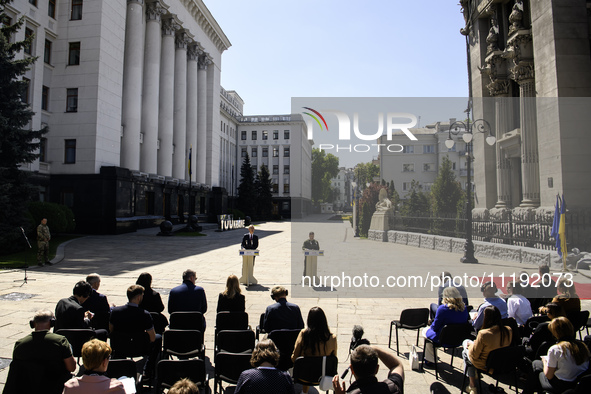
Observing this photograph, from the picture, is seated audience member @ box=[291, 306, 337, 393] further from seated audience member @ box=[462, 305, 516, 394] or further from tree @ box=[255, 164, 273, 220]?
tree @ box=[255, 164, 273, 220]

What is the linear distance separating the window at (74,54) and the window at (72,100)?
2234 mm

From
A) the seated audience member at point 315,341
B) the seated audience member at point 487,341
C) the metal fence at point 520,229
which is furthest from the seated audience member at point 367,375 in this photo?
the metal fence at point 520,229

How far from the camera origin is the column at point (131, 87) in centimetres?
3528

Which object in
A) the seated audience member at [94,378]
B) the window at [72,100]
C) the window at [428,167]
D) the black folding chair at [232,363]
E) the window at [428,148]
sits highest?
the window at [72,100]

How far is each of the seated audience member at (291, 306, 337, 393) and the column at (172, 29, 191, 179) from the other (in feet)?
142

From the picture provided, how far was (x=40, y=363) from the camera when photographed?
397 centimetres

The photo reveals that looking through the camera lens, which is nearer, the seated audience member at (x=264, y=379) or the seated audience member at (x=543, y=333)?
the seated audience member at (x=264, y=379)

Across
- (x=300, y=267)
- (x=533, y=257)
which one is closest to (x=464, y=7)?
(x=533, y=257)

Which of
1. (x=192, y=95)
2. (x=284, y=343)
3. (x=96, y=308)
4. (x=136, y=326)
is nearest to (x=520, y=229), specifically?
(x=284, y=343)

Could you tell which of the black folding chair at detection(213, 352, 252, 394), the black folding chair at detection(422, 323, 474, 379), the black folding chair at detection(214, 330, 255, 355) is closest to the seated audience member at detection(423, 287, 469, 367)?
the black folding chair at detection(422, 323, 474, 379)

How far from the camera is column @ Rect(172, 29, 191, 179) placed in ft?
150

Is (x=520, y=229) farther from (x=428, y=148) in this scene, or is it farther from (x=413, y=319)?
(x=413, y=319)

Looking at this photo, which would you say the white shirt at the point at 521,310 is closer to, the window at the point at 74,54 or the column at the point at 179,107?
the window at the point at 74,54

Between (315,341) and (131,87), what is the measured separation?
36072 millimetres
